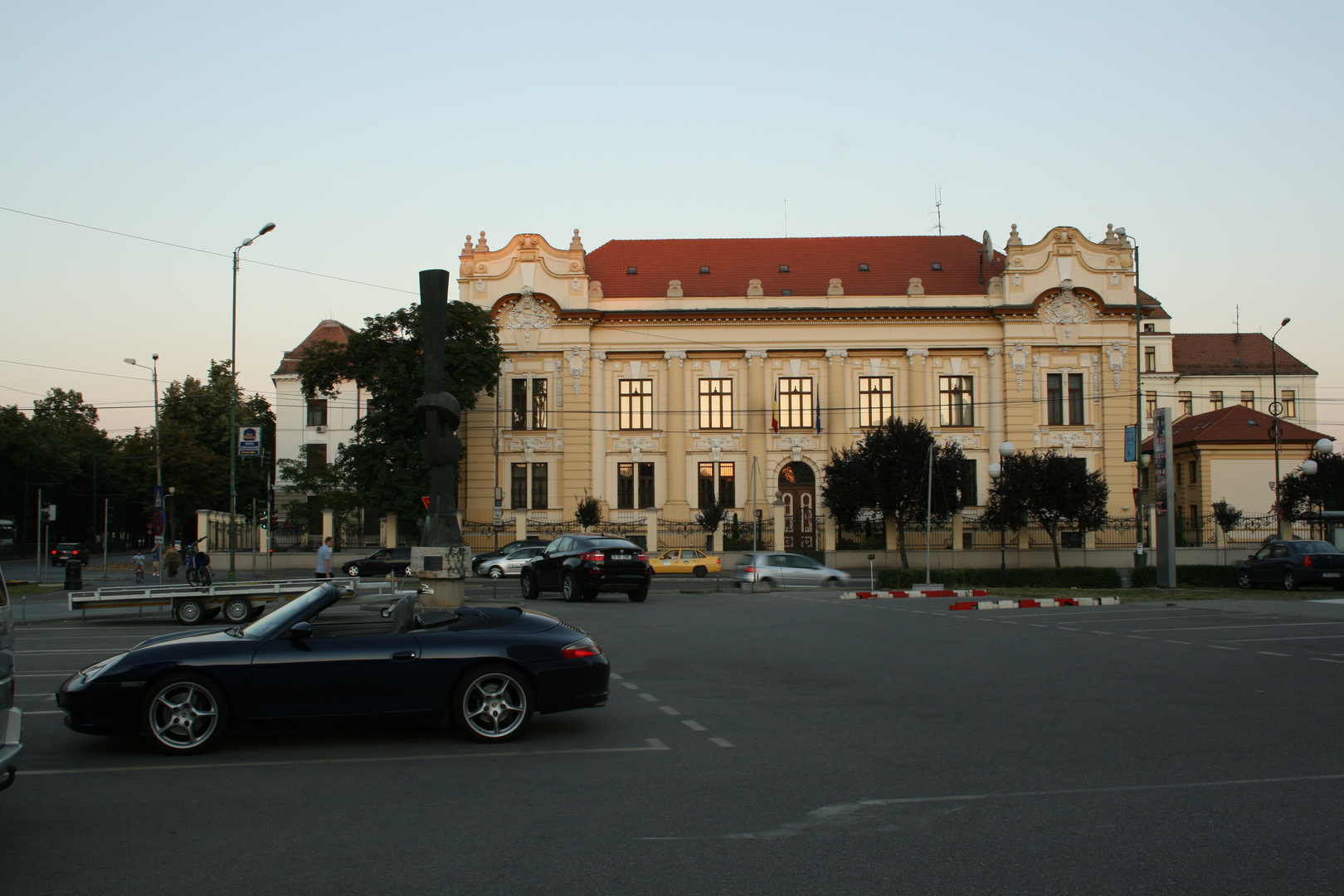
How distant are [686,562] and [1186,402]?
2630 inches

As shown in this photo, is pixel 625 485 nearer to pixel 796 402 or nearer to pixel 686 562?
pixel 796 402

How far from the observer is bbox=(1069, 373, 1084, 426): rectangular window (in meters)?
58.8

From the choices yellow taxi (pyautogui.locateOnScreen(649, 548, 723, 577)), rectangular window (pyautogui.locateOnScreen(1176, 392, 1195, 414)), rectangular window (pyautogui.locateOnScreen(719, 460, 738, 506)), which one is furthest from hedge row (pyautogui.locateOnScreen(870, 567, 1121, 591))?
rectangular window (pyautogui.locateOnScreen(1176, 392, 1195, 414))

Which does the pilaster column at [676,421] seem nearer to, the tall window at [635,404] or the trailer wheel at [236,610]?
the tall window at [635,404]

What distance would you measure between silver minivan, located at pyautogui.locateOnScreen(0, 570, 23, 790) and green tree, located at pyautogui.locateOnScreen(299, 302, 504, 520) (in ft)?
147

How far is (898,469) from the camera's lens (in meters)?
48.2

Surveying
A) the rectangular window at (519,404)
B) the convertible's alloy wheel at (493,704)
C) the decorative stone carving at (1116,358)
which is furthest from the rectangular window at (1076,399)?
the convertible's alloy wheel at (493,704)

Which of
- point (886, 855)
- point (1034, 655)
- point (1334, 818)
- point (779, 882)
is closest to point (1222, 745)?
point (1334, 818)

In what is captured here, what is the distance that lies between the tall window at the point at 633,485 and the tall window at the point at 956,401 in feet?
51.6

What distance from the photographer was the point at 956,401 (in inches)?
2335

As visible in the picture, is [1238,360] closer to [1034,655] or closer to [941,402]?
[941,402]

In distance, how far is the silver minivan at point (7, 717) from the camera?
599 cm

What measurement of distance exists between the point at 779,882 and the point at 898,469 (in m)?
43.8

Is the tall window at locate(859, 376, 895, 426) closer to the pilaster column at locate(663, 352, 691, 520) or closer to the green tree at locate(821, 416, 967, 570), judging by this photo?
the green tree at locate(821, 416, 967, 570)
